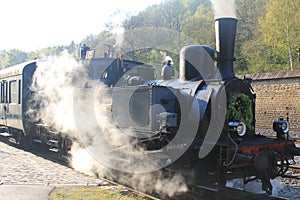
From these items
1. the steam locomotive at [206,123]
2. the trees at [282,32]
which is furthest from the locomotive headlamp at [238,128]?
the trees at [282,32]

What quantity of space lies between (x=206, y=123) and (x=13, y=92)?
348 inches

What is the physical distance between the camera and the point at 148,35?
131ft

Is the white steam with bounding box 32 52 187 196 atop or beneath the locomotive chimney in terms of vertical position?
beneath

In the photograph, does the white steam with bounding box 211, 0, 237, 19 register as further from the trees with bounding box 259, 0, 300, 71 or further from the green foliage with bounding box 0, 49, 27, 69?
the green foliage with bounding box 0, 49, 27, 69

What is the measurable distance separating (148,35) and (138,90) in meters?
33.7

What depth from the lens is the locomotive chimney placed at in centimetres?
684

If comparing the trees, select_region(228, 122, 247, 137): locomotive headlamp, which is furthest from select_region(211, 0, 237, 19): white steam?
the trees

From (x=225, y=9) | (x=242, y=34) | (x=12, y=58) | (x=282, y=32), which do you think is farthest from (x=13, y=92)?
(x=12, y=58)

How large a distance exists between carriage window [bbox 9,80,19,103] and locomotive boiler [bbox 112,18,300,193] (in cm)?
642

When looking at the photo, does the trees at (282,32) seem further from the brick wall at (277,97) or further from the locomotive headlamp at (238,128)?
the locomotive headlamp at (238,128)

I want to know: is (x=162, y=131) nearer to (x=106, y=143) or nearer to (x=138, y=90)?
(x=138, y=90)

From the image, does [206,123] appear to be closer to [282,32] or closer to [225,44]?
[225,44]

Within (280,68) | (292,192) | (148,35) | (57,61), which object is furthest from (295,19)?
(292,192)

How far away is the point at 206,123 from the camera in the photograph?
647cm
